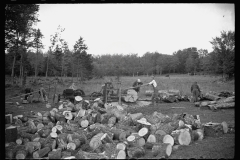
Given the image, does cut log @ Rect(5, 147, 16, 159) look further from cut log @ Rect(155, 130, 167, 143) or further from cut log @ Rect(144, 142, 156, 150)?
cut log @ Rect(155, 130, 167, 143)

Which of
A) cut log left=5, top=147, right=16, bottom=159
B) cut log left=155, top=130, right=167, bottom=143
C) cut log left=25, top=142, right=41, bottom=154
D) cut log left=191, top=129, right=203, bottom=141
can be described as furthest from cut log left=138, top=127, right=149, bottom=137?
cut log left=5, top=147, right=16, bottom=159

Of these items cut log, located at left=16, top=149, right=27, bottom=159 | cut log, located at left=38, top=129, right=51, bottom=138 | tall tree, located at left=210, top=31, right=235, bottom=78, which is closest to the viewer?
cut log, located at left=16, top=149, right=27, bottom=159

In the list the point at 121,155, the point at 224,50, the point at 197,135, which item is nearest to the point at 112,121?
the point at 121,155

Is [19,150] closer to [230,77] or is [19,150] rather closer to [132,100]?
[132,100]

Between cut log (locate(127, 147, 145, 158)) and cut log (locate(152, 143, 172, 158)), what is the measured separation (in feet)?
1.04

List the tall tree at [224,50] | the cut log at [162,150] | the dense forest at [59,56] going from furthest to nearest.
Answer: the tall tree at [224,50] → the dense forest at [59,56] → the cut log at [162,150]

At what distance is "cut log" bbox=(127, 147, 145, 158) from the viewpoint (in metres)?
4.36

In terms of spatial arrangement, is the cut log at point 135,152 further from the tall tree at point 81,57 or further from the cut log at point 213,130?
the tall tree at point 81,57

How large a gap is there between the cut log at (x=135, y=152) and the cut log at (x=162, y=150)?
1.04ft

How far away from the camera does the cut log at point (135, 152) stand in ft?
14.3

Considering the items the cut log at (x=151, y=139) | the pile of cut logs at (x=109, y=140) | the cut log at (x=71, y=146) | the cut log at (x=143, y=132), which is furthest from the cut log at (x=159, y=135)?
the cut log at (x=71, y=146)

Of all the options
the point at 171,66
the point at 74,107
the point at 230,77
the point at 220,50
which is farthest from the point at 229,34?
the point at 171,66

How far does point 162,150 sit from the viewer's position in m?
4.38

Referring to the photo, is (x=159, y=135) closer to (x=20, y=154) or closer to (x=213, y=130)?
(x=213, y=130)
